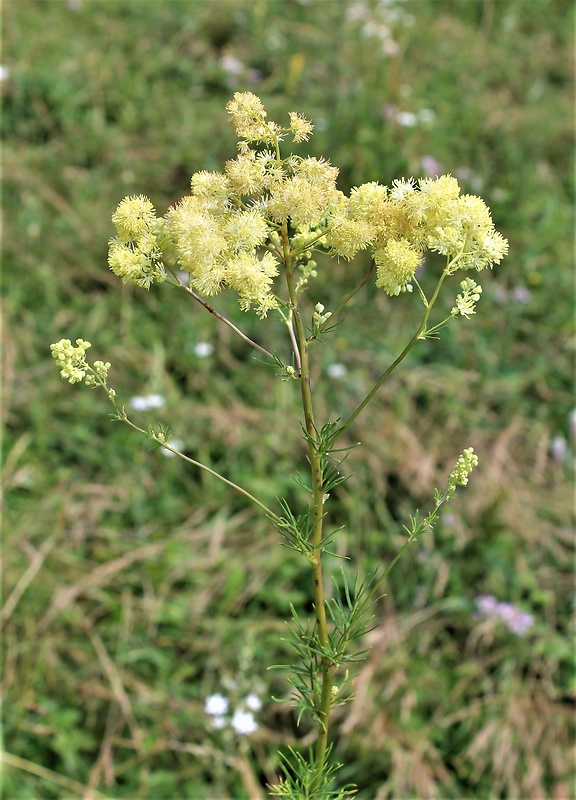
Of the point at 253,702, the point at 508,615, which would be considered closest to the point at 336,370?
the point at 508,615

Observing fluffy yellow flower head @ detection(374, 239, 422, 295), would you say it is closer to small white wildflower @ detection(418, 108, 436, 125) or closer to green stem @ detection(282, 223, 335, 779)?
green stem @ detection(282, 223, 335, 779)

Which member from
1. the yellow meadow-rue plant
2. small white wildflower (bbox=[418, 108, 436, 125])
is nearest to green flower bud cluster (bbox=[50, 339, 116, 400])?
the yellow meadow-rue plant

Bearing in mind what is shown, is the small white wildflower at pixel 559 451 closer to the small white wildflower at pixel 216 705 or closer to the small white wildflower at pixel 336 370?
the small white wildflower at pixel 336 370

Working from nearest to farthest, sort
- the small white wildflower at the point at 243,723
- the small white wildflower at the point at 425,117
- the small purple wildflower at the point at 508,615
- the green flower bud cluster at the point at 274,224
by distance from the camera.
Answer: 1. the green flower bud cluster at the point at 274,224
2. the small white wildflower at the point at 243,723
3. the small purple wildflower at the point at 508,615
4. the small white wildflower at the point at 425,117

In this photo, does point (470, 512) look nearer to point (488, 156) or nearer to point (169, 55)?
point (488, 156)

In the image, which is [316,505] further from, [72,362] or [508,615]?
[508,615]

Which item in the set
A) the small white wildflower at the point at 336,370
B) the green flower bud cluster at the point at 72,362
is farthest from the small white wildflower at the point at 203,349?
the green flower bud cluster at the point at 72,362
